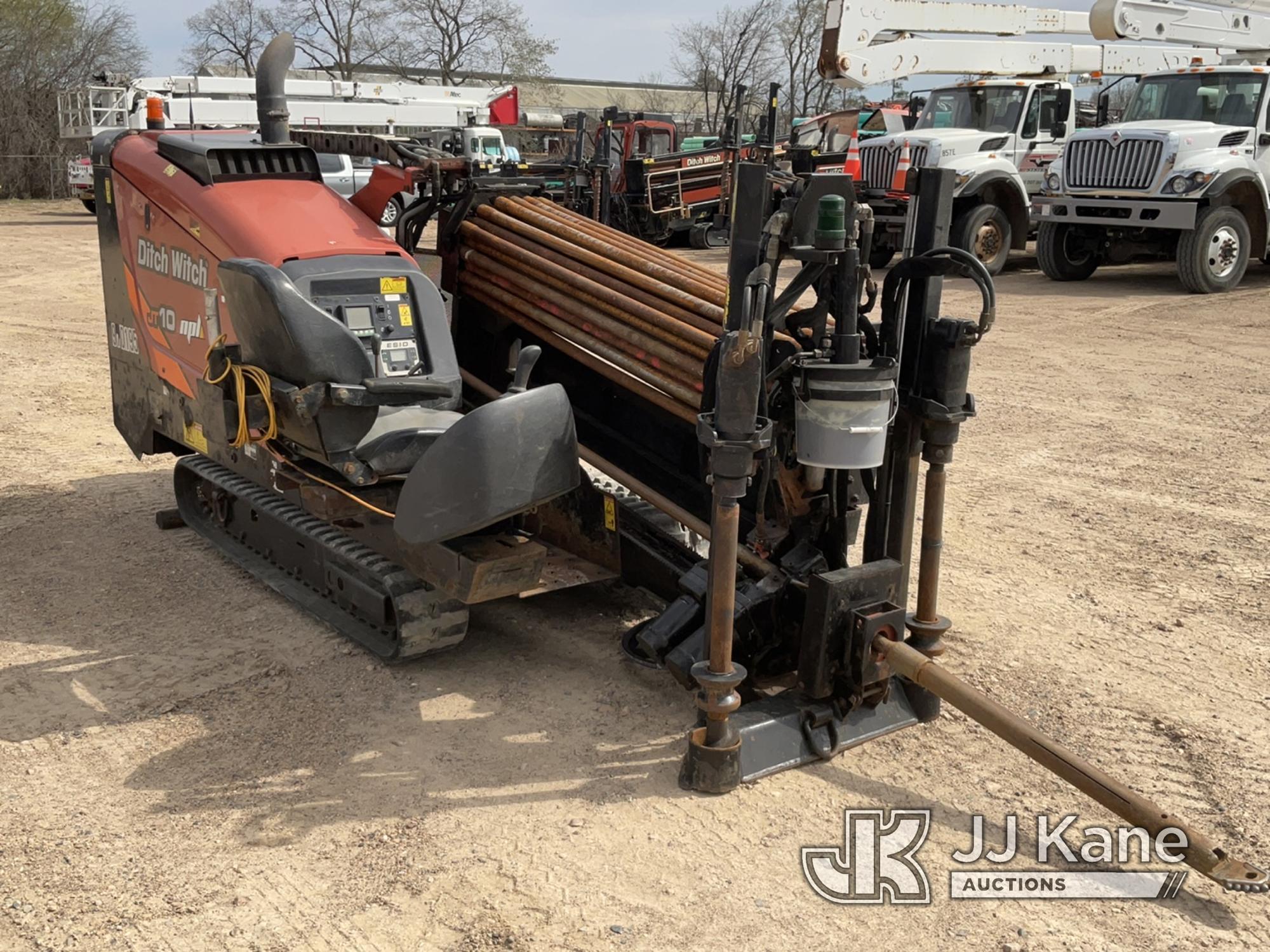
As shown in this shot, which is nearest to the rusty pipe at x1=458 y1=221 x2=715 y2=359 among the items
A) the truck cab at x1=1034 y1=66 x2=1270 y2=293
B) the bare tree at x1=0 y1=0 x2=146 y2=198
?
the truck cab at x1=1034 y1=66 x2=1270 y2=293

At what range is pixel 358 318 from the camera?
485 centimetres

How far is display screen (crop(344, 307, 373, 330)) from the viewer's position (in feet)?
15.8

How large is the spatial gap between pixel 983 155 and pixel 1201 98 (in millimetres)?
2541

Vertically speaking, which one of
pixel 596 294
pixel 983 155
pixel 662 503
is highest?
pixel 983 155

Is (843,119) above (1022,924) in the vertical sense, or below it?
above

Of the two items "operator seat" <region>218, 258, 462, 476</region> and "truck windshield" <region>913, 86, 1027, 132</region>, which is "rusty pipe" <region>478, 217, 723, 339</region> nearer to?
"operator seat" <region>218, 258, 462, 476</region>

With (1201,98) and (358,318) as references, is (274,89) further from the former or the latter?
(1201,98)

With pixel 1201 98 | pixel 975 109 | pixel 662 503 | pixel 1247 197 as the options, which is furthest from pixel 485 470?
pixel 975 109

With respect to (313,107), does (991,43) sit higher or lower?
higher

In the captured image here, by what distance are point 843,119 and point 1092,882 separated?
18.1 metres

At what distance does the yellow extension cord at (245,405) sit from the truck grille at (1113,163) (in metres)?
11.8

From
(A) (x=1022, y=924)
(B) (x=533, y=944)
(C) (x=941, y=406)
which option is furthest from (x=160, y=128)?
(A) (x=1022, y=924)

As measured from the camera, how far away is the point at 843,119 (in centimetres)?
2006

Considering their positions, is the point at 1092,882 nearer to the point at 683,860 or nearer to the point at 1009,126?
the point at 683,860
